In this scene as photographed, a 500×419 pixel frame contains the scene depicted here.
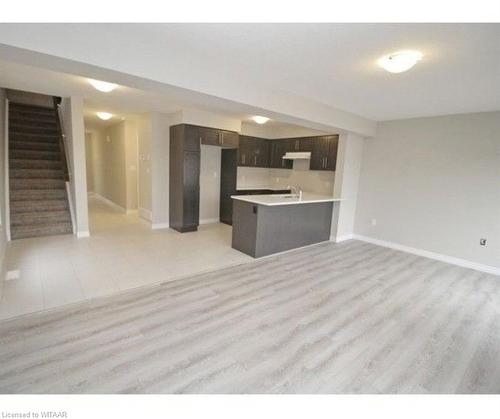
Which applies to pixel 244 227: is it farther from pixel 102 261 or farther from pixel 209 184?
pixel 209 184

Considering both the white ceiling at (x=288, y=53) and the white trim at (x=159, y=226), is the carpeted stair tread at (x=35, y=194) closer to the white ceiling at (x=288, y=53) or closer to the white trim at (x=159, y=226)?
the white trim at (x=159, y=226)

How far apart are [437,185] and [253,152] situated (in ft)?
13.5

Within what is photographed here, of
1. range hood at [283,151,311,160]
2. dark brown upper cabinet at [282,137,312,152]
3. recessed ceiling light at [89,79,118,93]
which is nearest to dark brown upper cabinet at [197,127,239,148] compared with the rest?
range hood at [283,151,311,160]

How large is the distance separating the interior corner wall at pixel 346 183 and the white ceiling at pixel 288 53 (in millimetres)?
1899

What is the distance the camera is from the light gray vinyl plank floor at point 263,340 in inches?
71.5

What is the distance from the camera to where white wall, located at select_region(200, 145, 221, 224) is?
21.0ft

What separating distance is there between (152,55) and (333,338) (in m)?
3.05

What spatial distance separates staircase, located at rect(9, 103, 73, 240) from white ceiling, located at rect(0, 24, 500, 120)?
421 cm

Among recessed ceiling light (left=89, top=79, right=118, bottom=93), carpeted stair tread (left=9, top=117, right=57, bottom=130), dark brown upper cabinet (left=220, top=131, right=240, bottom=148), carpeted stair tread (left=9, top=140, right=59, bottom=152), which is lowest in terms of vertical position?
carpeted stair tread (left=9, top=140, right=59, bottom=152)

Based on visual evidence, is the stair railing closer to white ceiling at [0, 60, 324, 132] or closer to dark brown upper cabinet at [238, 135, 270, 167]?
white ceiling at [0, 60, 324, 132]

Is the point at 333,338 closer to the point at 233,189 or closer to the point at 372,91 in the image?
the point at 372,91

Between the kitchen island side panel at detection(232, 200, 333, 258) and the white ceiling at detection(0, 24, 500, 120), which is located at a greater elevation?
the white ceiling at detection(0, 24, 500, 120)

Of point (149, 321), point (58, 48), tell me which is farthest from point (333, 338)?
point (58, 48)

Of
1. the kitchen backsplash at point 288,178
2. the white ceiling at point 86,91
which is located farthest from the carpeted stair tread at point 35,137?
the kitchen backsplash at point 288,178
